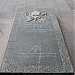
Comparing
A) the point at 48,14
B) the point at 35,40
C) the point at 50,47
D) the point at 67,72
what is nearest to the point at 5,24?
the point at 48,14

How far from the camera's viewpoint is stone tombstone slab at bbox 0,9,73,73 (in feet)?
17.8

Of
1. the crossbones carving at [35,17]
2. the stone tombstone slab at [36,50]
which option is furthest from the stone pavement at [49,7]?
the crossbones carving at [35,17]

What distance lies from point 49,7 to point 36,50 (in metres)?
5.80

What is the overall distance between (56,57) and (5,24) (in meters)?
4.08

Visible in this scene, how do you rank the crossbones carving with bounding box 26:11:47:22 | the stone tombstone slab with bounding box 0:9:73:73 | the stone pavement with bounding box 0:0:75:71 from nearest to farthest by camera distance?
1. the stone tombstone slab with bounding box 0:9:73:73
2. the stone pavement with bounding box 0:0:75:71
3. the crossbones carving with bounding box 26:11:47:22

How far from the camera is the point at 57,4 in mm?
12031

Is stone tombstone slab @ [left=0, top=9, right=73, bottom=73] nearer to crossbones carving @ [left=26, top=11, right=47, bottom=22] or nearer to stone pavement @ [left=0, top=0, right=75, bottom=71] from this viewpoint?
crossbones carving @ [left=26, top=11, right=47, bottom=22]

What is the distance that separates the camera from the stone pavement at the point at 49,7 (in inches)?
307

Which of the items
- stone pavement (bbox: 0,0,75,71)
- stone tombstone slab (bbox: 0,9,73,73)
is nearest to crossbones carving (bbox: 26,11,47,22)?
stone tombstone slab (bbox: 0,9,73,73)

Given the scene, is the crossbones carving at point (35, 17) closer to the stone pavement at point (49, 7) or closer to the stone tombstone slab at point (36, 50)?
the stone tombstone slab at point (36, 50)

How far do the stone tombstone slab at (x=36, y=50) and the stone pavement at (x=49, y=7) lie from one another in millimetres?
685

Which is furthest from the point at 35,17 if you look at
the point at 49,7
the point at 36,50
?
the point at 49,7

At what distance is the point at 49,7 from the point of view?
11.5 m

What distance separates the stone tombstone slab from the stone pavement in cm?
69
